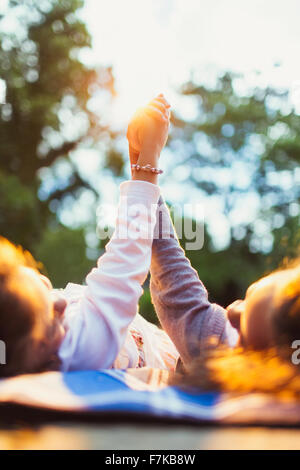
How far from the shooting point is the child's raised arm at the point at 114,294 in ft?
3.25

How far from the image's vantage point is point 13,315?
85 centimetres

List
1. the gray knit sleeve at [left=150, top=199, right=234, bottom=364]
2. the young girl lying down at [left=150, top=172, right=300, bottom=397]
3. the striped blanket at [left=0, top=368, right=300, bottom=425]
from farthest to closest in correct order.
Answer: the gray knit sleeve at [left=150, top=199, right=234, bottom=364], the young girl lying down at [left=150, top=172, right=300, bottom=397], the striped blanket at [left=0, top=368, right=300, bottom=425]

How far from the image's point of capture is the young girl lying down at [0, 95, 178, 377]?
34.4 inches

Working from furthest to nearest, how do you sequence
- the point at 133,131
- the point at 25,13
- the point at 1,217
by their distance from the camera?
the point at 25,13 → the point at 1,217 → the point at 133,131

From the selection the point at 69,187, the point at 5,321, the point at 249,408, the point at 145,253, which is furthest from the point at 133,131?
the point at 69,187

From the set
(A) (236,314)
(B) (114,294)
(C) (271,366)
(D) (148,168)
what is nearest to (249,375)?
(C) (271,366)

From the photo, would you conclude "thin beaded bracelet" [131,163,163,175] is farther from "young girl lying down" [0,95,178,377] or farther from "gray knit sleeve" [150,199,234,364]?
"gray knit sleeve" [150,199,234,364]

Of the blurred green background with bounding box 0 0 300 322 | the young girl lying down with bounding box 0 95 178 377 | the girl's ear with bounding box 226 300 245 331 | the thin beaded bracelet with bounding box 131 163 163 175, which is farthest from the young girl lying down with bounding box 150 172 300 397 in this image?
the blurred green background with bounding box 0 0 300 322

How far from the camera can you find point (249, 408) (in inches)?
28.1
